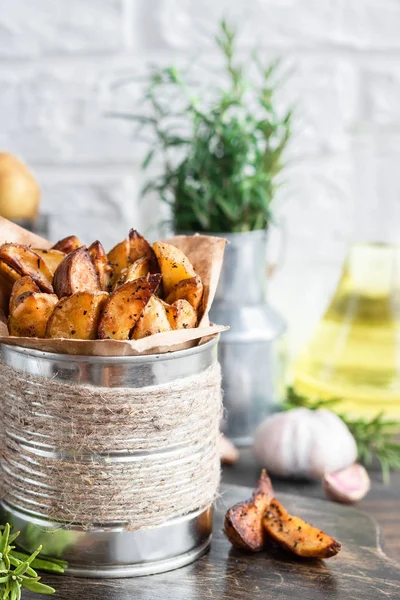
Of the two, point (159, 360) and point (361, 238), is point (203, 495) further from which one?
point (361, 238)

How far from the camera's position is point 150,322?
2.00ft

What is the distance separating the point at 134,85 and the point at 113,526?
79 cm

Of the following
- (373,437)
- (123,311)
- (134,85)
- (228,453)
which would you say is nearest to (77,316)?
(123,311)

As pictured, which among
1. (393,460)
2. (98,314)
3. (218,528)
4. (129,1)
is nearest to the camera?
(98,314)

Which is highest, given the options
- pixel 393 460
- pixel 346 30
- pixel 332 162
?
pixel 346 30

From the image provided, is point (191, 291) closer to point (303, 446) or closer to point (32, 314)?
point (32, 314)

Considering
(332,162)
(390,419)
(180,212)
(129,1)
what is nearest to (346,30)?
(332,162)

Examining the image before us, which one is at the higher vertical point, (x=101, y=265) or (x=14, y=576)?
(x=101, y=265)

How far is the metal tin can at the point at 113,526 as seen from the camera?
24.0 inches

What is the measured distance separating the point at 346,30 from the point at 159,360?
0.81 m

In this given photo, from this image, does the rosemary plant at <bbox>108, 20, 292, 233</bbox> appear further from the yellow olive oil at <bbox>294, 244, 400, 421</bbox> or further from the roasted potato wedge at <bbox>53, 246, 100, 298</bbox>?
the roasted potato wedge at <bbox>53, 246, 100, 298</bbox>

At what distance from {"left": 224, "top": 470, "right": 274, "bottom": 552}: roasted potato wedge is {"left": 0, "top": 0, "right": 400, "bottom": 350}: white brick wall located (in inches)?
25.3

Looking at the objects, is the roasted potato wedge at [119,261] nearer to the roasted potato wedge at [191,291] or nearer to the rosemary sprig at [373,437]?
the roasted potato wedge at [191,291]

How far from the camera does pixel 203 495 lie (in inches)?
26.6
